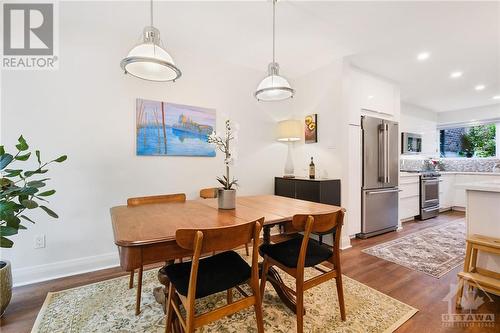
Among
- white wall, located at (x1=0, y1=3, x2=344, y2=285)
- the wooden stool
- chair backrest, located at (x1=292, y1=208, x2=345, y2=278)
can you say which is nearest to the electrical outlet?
white wall, located at (x1=0, y1=3, x2=344, y2=285)

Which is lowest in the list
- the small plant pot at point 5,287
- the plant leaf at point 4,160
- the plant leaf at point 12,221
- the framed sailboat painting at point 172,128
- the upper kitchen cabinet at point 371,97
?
the small plant pot at point 5,287

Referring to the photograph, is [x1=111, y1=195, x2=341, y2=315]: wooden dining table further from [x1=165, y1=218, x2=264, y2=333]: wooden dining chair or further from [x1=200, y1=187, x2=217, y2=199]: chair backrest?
[x1=200, y1=187, x2=217, y2=199]: chair backrest

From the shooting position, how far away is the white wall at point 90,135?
7.12ft

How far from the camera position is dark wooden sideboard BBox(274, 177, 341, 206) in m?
2.90

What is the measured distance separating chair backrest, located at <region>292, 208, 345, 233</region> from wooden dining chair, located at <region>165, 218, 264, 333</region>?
0.26 meters

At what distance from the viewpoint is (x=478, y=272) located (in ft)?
5.99

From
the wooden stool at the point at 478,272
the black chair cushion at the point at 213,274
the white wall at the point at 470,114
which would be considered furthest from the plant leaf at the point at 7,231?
the white wall at the point at 470,114

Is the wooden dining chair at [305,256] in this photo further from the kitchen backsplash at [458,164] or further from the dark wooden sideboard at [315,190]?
the kitchen backsplash at [458,164]

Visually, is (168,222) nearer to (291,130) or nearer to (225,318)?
(225,318)

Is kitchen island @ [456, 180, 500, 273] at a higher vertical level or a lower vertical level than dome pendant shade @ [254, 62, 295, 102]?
lower

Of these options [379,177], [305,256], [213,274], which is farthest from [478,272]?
[213,274]

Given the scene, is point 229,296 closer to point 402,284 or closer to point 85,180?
point 402,284

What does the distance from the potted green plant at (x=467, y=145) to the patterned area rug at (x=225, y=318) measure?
599 cm

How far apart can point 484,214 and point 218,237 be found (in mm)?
2275
